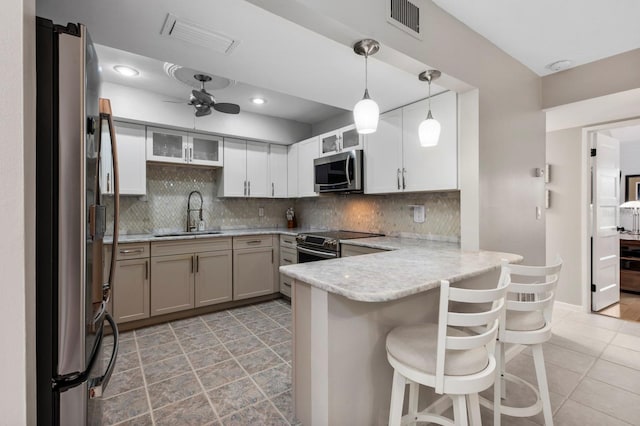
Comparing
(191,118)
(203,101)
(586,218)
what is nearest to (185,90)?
(191,118)

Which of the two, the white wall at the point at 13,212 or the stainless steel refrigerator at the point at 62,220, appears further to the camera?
the stainless steel refrigerator at the point at 62,220

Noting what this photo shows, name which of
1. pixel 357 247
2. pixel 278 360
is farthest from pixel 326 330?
pixel 357 247

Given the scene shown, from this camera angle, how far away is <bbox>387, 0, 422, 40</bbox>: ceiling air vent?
64.1 inches

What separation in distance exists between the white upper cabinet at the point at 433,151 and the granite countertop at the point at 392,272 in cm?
72

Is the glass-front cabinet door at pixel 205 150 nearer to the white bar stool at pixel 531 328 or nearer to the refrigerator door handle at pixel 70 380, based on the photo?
the refrigerator door handle at pixel 70 380

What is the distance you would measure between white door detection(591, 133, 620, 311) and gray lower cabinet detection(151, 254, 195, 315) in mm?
4608

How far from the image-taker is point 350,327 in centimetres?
146

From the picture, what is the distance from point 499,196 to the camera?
7.97 ft

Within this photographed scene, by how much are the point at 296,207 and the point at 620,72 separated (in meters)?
3.93

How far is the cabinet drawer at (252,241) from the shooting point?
12.2 feet

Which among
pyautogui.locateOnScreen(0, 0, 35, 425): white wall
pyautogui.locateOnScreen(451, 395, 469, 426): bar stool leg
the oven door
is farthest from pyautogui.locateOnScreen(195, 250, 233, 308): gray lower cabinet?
pyautogui.locateOnScreen(451, 395, 469, 426): bar stool leg

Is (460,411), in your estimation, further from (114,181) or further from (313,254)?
(313,254)

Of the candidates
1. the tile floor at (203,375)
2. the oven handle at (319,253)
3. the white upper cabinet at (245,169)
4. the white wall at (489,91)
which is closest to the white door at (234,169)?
the white upper cabinet at (245,169)

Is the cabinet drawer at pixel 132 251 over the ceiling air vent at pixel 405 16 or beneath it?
beneath
